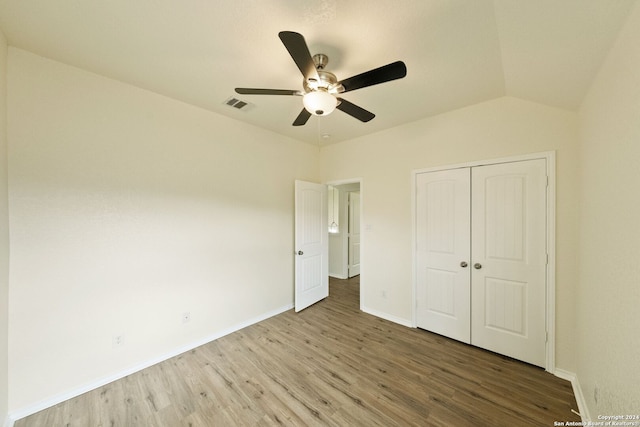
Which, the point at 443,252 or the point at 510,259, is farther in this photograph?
the point at 443,252

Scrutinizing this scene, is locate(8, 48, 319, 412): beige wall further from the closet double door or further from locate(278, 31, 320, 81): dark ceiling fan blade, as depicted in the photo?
the closet double door

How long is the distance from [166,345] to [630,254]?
3539 millimetres

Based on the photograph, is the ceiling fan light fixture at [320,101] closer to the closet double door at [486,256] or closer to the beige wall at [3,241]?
the closet double door at [486,256]

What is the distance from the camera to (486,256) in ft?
8.04

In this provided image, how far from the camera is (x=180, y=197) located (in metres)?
2.48

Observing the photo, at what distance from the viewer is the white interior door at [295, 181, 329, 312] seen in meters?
3.55

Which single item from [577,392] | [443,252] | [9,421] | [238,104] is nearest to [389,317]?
[443,252]

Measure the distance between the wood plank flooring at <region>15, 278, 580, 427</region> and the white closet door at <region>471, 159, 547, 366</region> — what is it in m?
0.26

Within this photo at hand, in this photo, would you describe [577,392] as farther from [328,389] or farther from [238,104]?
[238,104]

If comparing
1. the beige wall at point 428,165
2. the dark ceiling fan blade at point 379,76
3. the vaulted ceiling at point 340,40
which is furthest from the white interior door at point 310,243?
the dark ceiling fan blade at point 379,76

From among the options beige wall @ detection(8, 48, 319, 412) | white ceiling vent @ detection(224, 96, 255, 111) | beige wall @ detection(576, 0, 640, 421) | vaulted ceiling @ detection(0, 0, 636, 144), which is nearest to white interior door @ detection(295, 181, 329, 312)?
beige wall @ detection(8, 48, 319, 412)

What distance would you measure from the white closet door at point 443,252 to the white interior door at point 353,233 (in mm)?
2500

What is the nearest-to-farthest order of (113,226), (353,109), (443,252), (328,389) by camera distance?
1. (353,109)
2. (328,389)
3. (113,226)
4. (443,252)

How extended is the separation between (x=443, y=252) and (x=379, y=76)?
219cm
